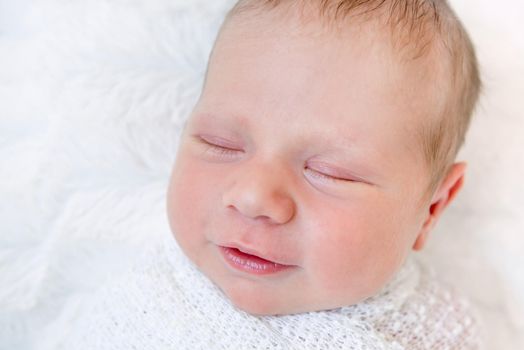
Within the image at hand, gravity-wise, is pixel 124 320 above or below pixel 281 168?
below

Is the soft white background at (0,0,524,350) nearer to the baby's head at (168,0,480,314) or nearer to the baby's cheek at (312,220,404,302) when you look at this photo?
the baby's head at (168,0,480,314)

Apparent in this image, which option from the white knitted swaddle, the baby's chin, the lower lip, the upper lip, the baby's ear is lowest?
the white knitted swaddle

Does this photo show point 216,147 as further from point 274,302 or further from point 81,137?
point 81,137

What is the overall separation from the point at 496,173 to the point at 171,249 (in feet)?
2.54

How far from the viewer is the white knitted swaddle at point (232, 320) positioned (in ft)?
4.35

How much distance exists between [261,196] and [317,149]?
130 mm

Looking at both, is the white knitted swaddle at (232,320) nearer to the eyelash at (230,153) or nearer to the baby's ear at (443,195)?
the baby's ear at (443,195)

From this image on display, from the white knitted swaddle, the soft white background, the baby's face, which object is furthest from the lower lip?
the soft white background

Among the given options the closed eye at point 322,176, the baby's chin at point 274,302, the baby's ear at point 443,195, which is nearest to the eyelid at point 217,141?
the closed eye at point 322,176

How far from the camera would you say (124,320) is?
1.41 metres

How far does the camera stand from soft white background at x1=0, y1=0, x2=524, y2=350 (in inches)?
62.0

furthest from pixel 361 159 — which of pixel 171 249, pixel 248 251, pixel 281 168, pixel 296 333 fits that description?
pixel 171 249

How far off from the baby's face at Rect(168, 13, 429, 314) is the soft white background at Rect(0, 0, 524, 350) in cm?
33

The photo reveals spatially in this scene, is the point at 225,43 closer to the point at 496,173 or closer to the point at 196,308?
the point at 196,308
